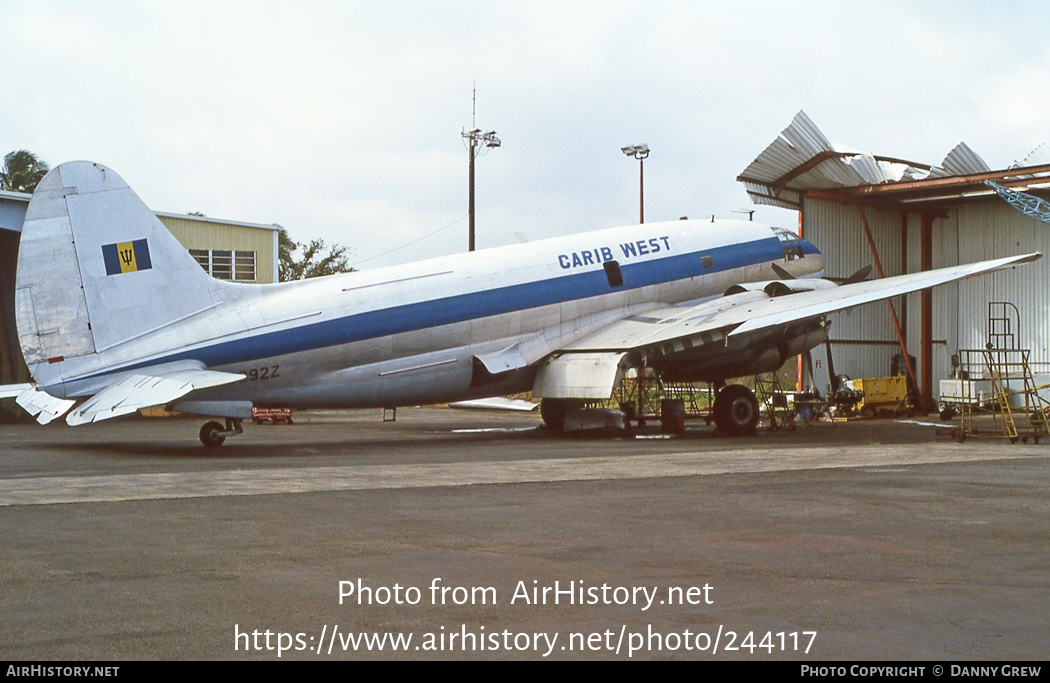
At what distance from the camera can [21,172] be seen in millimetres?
65562

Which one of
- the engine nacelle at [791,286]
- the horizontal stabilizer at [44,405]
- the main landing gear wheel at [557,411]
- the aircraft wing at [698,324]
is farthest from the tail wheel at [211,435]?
the engine nacelle at [791,286]

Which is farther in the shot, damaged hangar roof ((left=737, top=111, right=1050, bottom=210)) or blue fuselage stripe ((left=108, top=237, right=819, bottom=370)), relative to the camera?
damaged hangar roof ((left=737, top=111, right=1050, bottom=210))

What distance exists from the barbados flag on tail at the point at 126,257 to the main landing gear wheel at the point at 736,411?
45.3ft

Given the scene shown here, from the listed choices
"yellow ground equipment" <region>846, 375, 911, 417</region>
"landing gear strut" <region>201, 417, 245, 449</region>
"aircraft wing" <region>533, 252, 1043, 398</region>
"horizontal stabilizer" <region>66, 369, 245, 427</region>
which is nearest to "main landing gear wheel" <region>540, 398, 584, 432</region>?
"aircraft wing" <region>533, 252, 1043, 398</region>

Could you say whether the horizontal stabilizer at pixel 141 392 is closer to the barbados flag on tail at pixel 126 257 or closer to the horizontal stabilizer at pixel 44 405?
the horizontal stabilizer at pixel 44 405

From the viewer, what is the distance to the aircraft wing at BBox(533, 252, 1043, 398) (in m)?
24.2

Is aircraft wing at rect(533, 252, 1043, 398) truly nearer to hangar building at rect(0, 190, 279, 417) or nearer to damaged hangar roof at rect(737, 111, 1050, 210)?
damaged hangar roof at rect(737, 111, 1050, 210)

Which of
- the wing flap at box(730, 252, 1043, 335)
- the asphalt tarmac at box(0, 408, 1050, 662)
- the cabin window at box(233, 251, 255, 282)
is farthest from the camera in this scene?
the cabin window at box(233, 251, 255, 282)

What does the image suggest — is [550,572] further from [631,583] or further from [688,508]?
[688,508]

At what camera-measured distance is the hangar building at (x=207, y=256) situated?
137 feet

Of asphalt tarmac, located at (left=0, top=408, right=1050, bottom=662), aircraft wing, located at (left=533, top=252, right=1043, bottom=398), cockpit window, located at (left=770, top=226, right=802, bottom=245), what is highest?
cockpit window, located at (left=770, top=226, right=802, bottom=245)

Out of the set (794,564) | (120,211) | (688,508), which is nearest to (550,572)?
(794,564)

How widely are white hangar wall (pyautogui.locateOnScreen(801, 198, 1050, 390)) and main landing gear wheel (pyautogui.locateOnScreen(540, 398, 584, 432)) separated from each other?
59.9ft

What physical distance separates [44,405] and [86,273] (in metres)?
2.70
